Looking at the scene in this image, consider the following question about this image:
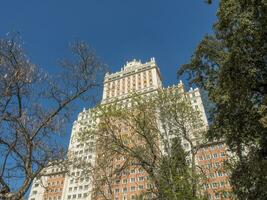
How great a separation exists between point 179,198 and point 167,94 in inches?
337

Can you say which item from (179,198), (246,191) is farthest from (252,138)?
(179,198)

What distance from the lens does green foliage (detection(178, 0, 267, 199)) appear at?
1288 centimetres

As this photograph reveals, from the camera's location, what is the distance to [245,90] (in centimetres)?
1345

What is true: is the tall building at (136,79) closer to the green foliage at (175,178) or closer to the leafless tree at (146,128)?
the leafless tree at (146,128)

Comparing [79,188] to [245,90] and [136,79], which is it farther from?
[245,90]

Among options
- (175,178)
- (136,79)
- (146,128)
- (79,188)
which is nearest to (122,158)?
(146,128)

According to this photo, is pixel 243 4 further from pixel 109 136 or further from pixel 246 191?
pixel 109 136

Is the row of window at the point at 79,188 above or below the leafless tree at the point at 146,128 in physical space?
above

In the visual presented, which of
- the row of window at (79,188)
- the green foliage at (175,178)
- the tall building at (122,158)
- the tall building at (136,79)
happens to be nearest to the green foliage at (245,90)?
the green foliage at (175,178)

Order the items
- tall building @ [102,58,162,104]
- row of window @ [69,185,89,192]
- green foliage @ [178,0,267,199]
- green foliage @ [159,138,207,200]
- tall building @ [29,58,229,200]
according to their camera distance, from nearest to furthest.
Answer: green foliage @ [178,0,267,199]
green foliage @ [159,138,207,200]
tall building @ [29,58,229,200]
row of window @ [69,185,89,192]
tall building @ [102,58,162,104]

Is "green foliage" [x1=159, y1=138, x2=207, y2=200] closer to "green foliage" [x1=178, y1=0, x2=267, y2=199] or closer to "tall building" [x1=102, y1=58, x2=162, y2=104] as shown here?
"green foliage" [x1=178, y1=0, x2=267, y2=199]

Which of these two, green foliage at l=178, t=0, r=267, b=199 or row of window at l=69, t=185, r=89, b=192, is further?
row of window at l=69, t=185, r=89, b=192

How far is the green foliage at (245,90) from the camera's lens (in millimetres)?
→ 12883

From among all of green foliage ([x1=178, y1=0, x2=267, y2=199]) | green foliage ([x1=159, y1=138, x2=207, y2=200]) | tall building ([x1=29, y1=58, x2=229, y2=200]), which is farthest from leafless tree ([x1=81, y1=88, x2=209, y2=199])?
green foliage ([x1=178, y1=0, x2=267, y2=199])
